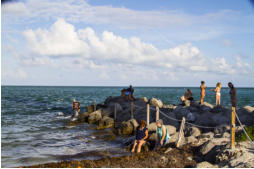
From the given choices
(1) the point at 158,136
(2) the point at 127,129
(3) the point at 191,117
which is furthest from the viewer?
(3) the point at 191,117

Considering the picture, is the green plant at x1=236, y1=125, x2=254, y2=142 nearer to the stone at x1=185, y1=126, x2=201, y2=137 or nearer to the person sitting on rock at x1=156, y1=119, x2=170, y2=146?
the stone at x1=185, y1=126, x2=201, y2=137

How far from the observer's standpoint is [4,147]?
1221cm

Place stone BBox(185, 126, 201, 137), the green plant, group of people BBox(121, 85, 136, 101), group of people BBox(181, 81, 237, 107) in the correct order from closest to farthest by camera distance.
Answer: the green plant
stone BBox(185, 126, 201, 137)
group of people BBox(181, 81, 237, 107)
group of people BBox(121, 85, 136, 101)

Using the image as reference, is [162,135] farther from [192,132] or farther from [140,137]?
[192,132]

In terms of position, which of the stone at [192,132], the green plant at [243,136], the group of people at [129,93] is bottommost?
the stone at [192,132]

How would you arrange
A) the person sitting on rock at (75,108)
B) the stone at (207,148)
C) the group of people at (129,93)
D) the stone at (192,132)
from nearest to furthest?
1. the stone at (207,148)
2. the stone at (192,132)
3. the group of people at (129,93)
4. the person sitting on rock at (75,108)

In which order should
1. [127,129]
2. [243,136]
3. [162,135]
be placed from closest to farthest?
[243,136] → [162,135] → [127,129]

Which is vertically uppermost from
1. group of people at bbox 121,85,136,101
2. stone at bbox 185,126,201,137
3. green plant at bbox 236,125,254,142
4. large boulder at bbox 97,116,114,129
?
group of people at bbox 121,85,136,101

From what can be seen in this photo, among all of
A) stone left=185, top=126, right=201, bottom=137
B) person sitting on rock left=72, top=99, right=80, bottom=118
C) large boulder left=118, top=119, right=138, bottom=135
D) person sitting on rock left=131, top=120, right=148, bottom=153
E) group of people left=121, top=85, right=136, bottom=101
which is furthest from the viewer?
person sitting on rock left=72, top=99, right=80, bottom=118

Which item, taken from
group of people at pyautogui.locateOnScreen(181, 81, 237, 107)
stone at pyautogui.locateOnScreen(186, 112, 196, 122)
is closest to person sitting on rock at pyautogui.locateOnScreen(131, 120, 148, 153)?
stone at pyautogui.locateOnScreen(186, 112, 196, 122)

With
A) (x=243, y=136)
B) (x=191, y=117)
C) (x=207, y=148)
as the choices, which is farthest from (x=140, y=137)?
(x=191, y=117)

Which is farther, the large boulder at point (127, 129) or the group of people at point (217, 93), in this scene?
the large boulder at point (127, 129)

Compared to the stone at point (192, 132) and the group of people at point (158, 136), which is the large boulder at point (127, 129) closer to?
the stone at point (192, 132)

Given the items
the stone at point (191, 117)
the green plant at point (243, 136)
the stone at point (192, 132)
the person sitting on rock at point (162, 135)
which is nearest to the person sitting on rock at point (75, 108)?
the stone at point (191, 117)
